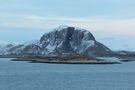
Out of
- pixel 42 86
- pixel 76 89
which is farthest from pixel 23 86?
pixel 76 89

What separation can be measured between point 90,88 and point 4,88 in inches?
531

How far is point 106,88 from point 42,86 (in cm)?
1069

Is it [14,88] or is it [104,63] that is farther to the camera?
[104,63]

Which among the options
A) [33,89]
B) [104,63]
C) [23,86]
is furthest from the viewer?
[104,63]

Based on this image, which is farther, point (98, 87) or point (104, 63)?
point (104, 63)

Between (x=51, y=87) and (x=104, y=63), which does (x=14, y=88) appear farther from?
(x=104, y=63)

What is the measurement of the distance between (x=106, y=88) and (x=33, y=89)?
11.7 meters

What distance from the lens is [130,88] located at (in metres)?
77.7

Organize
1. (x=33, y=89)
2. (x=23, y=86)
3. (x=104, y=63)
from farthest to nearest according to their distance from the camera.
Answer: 1. (x=104, y=63)
2. (x=23, y=86)
3. (x=33, y=89)

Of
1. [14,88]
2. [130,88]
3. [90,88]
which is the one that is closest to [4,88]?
[14,88]

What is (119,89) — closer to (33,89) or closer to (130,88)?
(130,88)

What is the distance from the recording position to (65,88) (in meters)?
77.4

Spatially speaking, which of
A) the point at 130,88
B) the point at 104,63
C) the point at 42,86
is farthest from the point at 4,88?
the point at 104,63

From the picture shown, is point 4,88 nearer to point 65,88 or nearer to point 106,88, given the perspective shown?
point 65,88
